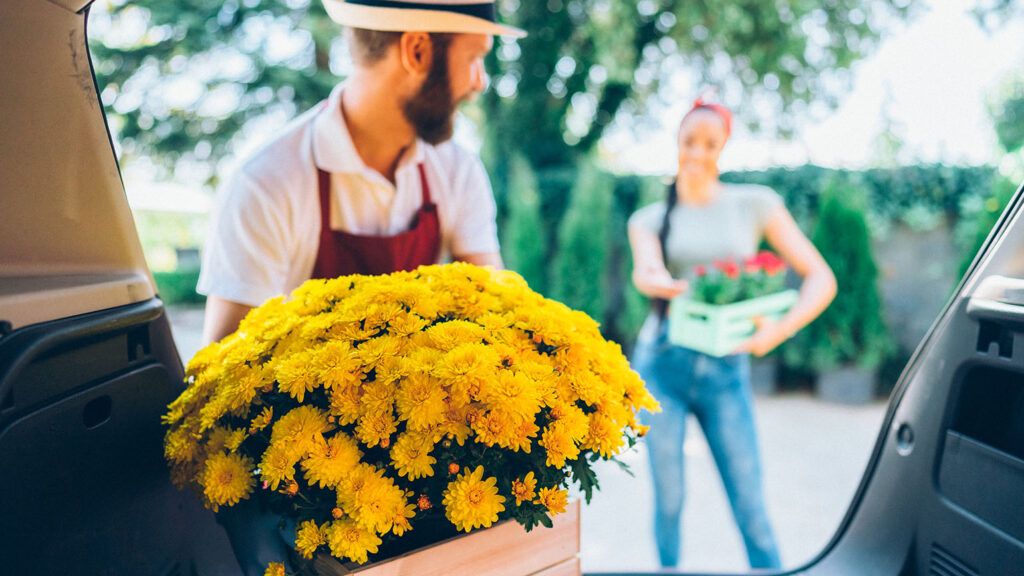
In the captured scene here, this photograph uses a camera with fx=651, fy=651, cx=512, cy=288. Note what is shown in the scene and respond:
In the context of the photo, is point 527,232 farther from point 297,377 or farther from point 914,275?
point 297,377

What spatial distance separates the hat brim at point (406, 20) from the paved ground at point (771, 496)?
1.86 m

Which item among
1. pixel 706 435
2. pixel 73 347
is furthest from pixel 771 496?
pixel 73 347

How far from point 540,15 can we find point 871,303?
17.6 ft

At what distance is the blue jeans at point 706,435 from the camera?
96.8 inches

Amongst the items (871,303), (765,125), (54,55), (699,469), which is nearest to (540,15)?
(765,125)

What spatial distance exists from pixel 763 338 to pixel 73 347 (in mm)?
2301

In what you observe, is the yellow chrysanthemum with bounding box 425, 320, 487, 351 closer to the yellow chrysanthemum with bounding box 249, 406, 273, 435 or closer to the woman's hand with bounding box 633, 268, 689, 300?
the yellow chrysanthemum with bounding box 249, 406, 273, 435

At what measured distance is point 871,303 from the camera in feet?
21.2

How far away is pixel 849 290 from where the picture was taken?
21.2 ft

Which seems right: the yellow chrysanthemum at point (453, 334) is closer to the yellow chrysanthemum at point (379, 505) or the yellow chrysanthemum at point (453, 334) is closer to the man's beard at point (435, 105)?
the yellow chrysanthemum at point (379, 505)

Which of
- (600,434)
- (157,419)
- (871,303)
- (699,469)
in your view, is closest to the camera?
(600,434)

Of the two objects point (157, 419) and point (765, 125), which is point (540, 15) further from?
point (157, 419)

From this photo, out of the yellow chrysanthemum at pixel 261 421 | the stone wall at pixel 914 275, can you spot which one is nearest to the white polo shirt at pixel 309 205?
the yellow chrysanthemum at pixel 261 421

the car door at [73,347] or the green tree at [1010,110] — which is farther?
the green tree at [1010,110]
